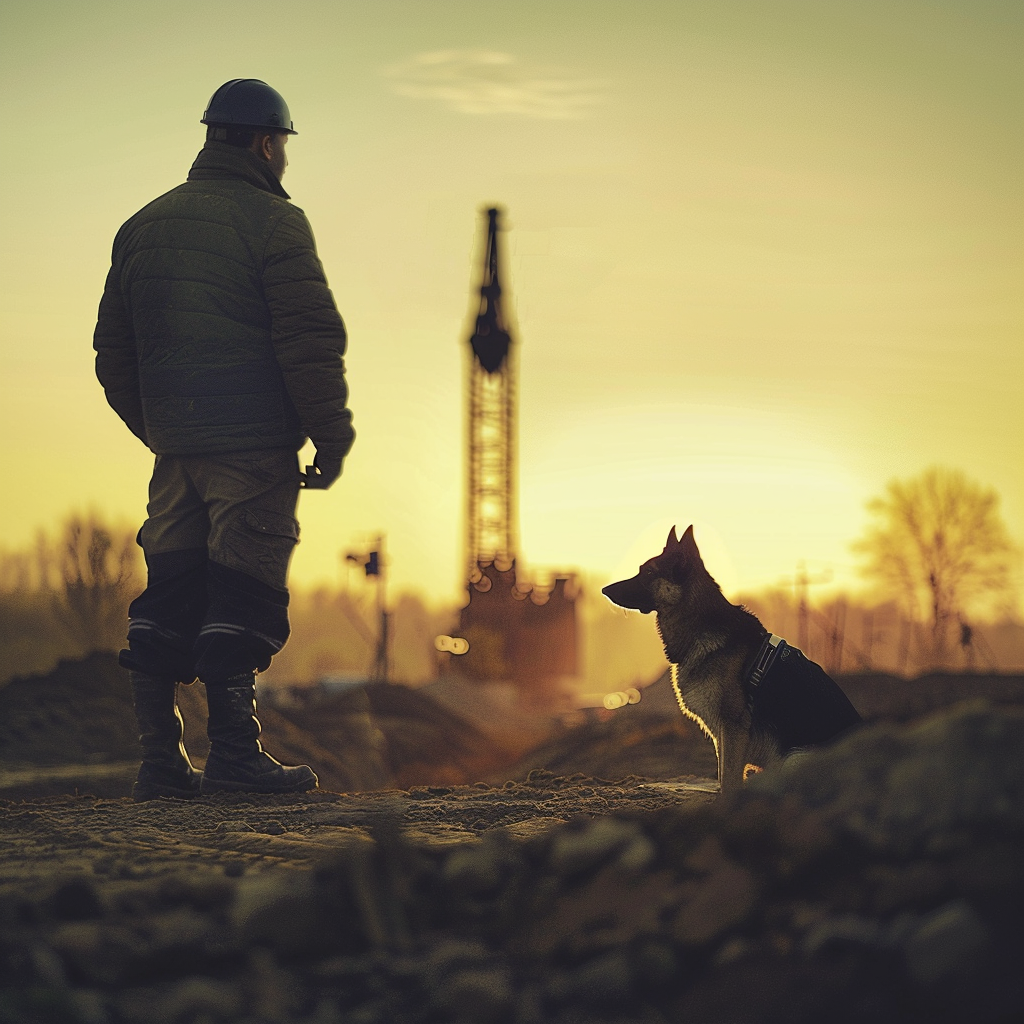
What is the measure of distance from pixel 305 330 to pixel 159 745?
82.7 inches

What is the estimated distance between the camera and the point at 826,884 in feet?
9.14

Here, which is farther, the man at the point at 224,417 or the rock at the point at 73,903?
the man at the point at 224,417

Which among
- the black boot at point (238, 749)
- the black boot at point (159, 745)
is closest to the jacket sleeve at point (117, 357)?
the black boot at point (159, 745)

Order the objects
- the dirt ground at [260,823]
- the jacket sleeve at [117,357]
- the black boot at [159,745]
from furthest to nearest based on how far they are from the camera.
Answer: the jacket sleeve at [117,357] → the black boot at [159,745] → the dirt ground at [260,823]

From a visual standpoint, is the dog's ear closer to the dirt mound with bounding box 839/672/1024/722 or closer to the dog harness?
the dog harness

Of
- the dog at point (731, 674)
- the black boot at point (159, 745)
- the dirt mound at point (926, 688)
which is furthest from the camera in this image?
the dirt mound at point (926, 688)

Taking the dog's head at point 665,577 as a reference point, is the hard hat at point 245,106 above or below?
above

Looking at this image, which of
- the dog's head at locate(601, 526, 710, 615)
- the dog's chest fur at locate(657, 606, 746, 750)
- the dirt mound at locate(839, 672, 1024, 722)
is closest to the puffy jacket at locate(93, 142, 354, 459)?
the dog's head at locate(601, 526, 710, 615)

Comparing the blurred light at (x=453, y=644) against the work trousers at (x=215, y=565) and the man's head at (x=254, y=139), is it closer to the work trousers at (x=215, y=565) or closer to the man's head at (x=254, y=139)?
the work trousers at (x=215, y=565)

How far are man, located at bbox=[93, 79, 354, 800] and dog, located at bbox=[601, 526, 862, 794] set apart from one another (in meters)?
1.93

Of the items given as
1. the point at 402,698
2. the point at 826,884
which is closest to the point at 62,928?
the point at 826,884

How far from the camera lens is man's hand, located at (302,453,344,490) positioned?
5887 millimetres

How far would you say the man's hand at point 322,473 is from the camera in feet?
19.3

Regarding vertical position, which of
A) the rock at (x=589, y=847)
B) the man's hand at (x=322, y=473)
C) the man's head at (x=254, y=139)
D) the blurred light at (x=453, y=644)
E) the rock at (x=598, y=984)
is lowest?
the rock at (x=598, y=984)
